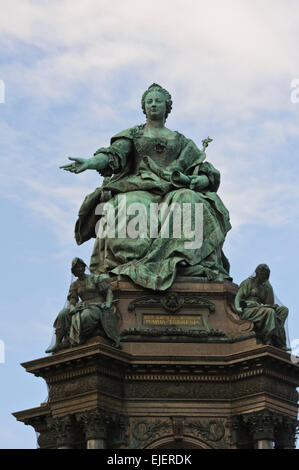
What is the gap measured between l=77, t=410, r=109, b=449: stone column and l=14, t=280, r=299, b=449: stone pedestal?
0.03 meters

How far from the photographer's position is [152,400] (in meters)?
41.2

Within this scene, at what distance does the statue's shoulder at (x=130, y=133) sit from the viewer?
47.2 meters

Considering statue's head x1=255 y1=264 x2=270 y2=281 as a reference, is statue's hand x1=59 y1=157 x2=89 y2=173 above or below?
above

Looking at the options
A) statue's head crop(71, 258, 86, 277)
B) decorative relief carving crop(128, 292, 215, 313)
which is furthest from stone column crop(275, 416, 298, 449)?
statue's head crop(71, 258, 86, 277)

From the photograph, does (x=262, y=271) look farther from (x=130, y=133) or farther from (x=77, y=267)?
(x=130, y=133)

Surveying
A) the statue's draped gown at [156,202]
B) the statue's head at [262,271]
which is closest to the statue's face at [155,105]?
the statue's draped gown at [156,202]

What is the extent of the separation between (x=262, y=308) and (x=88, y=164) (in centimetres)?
807

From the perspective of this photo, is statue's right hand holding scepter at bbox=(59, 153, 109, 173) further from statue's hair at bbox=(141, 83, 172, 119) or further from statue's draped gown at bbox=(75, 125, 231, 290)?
statue's hair at bbox=(141, 83, 172, 119)

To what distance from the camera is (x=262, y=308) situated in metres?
41.9

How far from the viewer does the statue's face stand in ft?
155

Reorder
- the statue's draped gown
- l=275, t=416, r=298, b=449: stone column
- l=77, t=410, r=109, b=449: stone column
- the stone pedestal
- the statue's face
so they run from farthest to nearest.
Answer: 1. the statue's face
2. the statue's draped gown
3. l=275, t=416, r=298, b=449: stone column
4. the stone pedestal
5. l=77, t=410, r=109, b=449: stone column

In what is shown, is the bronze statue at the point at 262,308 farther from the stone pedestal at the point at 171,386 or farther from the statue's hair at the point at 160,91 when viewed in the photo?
the statue's hair at the point at 160,91
